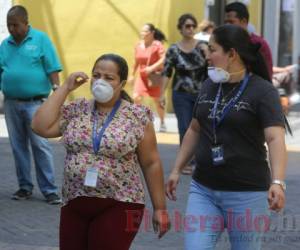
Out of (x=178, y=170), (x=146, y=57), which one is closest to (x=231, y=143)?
(x=178, y=170)

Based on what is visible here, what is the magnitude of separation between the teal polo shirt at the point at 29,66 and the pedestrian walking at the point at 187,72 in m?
2.13

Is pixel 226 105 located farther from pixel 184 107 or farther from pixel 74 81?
pixel 184 107

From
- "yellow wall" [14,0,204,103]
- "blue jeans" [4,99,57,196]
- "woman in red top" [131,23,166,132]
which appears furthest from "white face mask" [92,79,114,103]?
"yellow wall" [14,0,204,103]

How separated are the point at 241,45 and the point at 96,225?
125 centimetres

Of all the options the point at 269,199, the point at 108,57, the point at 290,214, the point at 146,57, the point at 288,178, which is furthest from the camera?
the point at 146,57

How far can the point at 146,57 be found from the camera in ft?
45.9

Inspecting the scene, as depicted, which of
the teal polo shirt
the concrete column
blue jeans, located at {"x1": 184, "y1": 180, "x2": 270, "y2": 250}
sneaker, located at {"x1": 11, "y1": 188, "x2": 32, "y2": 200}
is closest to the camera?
blue jeans, located at {"x1": 184, "y1": 180, "x2": 270, "y2": 250}

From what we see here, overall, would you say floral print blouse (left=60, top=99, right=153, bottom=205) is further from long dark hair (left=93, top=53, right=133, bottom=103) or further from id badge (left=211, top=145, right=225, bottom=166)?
id badge (left=211, top=145, right=225, bottom=166)

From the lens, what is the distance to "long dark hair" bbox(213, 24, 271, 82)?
4656 mm

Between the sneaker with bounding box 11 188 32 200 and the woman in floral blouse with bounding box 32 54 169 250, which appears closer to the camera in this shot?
the woman in floral blouse with bounding box 32 54 169 250

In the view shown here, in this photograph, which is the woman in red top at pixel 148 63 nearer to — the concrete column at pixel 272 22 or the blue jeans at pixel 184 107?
the blue jeans at pixel 184 107

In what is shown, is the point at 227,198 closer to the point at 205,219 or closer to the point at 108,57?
the point at 205,219

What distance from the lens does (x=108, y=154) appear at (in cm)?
451

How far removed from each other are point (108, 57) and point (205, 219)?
1.02 meters
